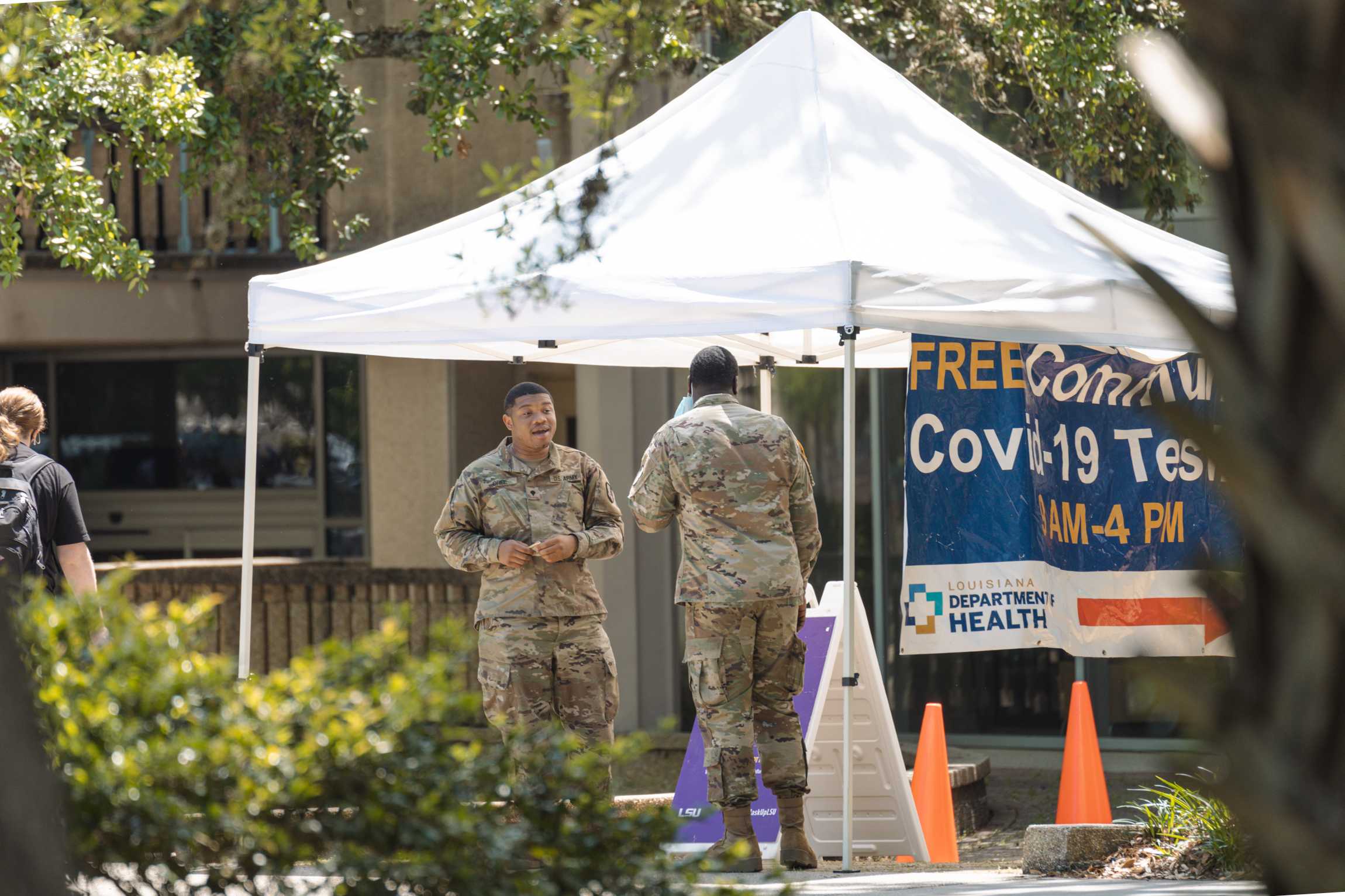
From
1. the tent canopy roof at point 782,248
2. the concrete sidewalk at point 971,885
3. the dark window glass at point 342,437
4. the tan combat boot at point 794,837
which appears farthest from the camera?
the dark window glass at point 342,437

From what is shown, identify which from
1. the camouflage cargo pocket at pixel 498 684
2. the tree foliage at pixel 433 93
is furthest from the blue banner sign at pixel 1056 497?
the tree foliage at pixel 433 93

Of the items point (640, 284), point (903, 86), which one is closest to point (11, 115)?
point (640, 284)

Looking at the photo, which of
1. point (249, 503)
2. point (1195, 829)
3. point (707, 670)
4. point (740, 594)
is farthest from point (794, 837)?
point (249, 503)

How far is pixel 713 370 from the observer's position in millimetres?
5914

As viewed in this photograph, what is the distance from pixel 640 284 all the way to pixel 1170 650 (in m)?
2.90

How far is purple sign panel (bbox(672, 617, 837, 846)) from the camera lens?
6.32 m

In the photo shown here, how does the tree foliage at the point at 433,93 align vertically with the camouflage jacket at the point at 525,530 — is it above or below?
above

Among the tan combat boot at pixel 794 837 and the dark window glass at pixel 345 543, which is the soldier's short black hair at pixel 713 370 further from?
Result: the dark window glass at pixel 345 543

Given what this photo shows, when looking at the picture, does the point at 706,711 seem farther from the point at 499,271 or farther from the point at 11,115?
the point at 11,115

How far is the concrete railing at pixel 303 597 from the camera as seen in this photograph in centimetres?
1091

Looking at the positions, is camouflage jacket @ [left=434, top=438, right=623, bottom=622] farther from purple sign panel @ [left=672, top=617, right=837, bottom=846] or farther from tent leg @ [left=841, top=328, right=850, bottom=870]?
tent leg @ [left=841, top=328, right=850, bottom=870]

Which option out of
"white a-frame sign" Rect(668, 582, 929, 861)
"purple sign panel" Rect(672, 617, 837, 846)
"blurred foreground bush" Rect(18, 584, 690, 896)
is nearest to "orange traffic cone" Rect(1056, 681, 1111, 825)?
"white a-frame sign" Rect(668, 582, 929, 861)

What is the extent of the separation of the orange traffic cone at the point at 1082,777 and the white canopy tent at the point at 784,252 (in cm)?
174

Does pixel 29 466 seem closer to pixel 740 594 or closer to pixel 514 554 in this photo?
pixel 514 554
